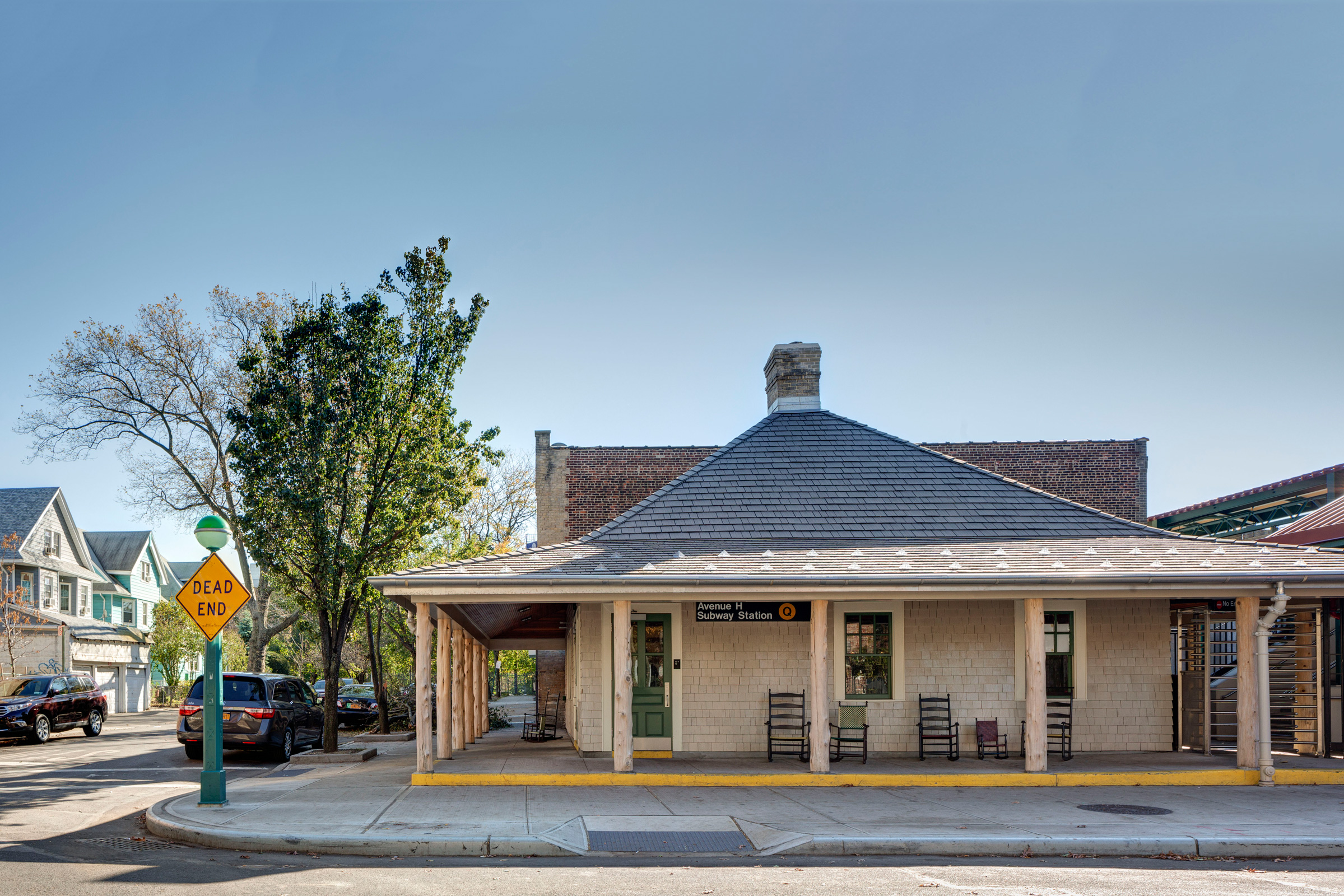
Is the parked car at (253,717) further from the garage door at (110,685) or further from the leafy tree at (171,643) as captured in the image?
the leafy tree at (171,643)

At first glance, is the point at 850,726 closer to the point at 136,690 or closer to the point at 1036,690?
the point at 1036,690

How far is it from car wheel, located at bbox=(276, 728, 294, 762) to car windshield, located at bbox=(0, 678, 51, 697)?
9.27 meters

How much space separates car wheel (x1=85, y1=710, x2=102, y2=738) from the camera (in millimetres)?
26812

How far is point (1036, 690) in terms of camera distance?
13383 millimetres

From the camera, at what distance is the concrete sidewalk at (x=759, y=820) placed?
366 inches

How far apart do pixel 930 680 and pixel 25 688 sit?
21.7 m

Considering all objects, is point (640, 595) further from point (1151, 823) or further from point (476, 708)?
point (476, 708)

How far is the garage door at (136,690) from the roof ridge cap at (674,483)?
3511 cm

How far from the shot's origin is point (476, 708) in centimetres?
2219

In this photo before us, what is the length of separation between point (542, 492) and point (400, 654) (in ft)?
68.1

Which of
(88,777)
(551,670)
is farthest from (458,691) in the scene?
(551,670)

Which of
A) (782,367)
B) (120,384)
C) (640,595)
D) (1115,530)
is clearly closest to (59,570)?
(120,384)

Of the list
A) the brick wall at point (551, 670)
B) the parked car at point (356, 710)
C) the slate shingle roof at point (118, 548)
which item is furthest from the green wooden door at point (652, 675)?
the slate shingle roof at point (118, 548)

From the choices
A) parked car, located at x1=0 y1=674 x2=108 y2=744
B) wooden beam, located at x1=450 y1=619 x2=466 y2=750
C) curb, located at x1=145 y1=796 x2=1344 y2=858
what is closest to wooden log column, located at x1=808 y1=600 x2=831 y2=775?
curb, located at x1=145 y1=796 x2=1344 y2=858
